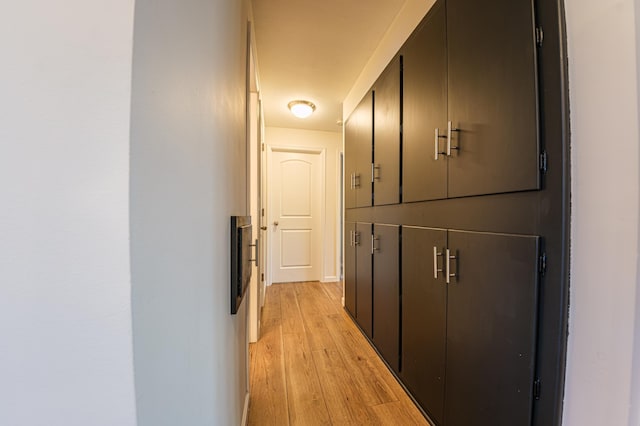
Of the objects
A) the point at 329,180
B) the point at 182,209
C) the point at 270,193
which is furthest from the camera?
the point at 329,180

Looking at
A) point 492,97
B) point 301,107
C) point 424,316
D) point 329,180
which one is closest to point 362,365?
point 424,316

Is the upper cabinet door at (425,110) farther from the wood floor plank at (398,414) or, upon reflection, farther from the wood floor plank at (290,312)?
the wood floor plank at (290,312)

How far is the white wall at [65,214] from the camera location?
0.31 meters

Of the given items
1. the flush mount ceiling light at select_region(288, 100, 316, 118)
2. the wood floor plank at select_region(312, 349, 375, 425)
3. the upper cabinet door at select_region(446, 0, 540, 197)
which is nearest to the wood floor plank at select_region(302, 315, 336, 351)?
the wood floor plank at select_region(312, 349, 375, 425)

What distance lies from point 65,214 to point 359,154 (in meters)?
2.20

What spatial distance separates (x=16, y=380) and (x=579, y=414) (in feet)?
3.84

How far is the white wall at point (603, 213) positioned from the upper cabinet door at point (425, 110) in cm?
53

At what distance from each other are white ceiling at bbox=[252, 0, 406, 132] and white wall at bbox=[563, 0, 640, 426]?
4.30 ft

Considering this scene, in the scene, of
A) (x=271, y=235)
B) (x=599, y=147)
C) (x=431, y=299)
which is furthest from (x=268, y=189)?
(x=599, y=147)

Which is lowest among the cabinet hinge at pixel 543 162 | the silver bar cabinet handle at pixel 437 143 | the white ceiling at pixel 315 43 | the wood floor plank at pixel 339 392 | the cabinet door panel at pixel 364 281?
the wood floor plank at pixel 339 392

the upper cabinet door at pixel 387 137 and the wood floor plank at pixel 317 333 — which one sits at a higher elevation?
the upper cabinet door at pixel 387 137

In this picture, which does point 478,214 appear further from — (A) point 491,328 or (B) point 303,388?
(B) point 303,388

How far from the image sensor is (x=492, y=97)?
3.08ft

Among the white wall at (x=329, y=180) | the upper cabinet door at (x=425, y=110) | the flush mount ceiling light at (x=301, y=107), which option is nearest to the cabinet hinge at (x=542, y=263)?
the upper cabinet door at (x=425, y=110)
